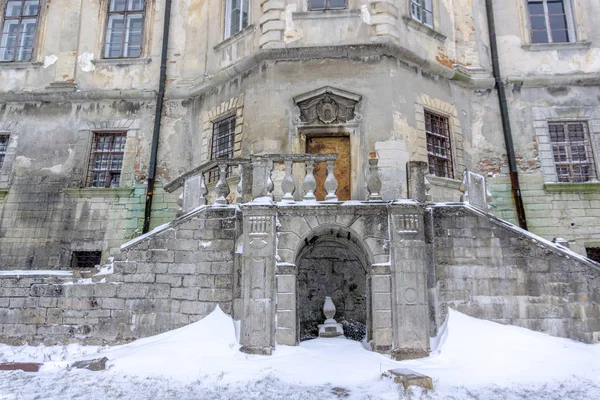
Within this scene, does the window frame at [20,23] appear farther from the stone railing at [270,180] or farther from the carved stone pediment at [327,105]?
the stone railing at [270,180]

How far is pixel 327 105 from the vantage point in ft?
36.3

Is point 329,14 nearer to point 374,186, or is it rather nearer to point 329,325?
point 374,186

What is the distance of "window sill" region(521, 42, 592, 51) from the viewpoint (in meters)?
13.0

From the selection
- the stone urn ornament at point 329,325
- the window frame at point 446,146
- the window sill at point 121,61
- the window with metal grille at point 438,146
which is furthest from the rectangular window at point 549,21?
the window sill at point 121,61

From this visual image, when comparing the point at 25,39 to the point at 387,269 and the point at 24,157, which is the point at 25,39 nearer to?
the point at 24,157

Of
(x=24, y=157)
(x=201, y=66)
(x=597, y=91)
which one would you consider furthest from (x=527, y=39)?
(x=24, y=157)

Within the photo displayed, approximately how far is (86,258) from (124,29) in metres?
7.38

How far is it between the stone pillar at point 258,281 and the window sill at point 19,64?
10885 mm

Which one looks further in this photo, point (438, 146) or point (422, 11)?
point (422, 11)

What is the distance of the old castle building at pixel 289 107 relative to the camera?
36.3 feet

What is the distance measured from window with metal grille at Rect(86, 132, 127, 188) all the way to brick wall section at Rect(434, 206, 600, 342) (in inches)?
380

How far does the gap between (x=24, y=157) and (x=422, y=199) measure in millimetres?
11938

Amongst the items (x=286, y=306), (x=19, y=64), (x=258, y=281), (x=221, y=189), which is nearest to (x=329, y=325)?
(x=286, y=306)

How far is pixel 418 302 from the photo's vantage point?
711 centimetres
